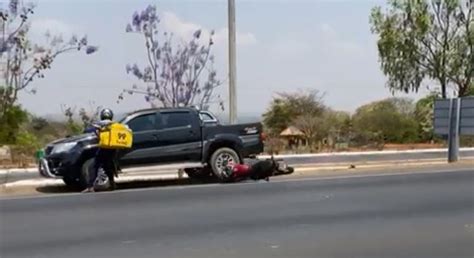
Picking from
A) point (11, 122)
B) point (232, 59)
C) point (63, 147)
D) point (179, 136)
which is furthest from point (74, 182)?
point (11, 122)

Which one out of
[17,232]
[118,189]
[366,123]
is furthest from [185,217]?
[366,123]

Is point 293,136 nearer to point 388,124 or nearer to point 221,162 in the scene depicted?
point 388,124

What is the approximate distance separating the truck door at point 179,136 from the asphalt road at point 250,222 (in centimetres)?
140

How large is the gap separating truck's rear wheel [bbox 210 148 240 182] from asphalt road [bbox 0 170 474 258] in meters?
1.29

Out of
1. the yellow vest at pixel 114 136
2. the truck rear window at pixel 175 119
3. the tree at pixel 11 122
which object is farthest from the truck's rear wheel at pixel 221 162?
the tree at pixel 11 122

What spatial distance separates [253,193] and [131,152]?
11.4ft

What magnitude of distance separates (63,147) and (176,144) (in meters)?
2.59

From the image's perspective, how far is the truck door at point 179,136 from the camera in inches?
728

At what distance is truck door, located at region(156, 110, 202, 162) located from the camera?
60.7 ft

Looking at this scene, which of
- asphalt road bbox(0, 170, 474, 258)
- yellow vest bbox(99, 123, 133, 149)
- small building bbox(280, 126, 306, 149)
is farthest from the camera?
small building bbox(280, 126, 306, 149)

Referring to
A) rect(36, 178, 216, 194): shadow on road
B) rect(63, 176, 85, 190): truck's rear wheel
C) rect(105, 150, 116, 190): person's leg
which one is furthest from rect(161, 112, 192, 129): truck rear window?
rect(63, 176, 85, 190): truck's rear wheel

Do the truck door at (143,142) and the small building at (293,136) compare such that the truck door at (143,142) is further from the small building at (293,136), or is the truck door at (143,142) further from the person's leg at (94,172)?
the small building at (293,136)

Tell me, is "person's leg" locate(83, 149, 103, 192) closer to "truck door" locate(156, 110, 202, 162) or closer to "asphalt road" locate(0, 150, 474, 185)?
"truck door" locate(156, 110, 202, 162)

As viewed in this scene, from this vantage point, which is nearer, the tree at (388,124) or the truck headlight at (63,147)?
the truck headlight at (63,147)
